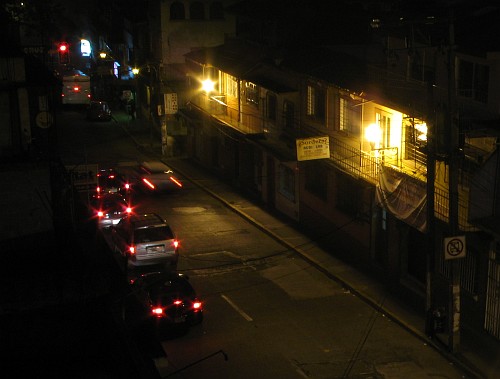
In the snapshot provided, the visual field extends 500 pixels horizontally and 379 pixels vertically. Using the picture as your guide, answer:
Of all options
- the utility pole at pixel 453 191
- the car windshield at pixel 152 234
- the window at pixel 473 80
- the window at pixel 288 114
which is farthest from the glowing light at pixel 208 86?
the utility pole at pixel 453 191

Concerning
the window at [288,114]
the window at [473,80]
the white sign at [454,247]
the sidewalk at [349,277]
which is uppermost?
the window at [473,80]

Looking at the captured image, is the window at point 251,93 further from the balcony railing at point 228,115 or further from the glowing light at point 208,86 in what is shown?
the glowing light at point 208,86

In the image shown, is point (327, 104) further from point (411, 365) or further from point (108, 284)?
point (108, 284)

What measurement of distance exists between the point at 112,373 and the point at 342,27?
102ft

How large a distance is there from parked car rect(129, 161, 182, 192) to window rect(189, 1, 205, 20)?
54.8 ft

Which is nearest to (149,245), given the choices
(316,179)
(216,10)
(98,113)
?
(316,179)

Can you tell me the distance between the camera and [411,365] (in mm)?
23578

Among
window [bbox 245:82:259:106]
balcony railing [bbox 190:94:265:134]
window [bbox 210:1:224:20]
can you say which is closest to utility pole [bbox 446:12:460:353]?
balcony railing [bbox 190:94:265:134]

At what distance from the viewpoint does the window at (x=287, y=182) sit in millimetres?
39250

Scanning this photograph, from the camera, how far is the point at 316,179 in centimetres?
3684

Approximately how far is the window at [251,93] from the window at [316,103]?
22.7ft

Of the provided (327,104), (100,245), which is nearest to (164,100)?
(327,104)

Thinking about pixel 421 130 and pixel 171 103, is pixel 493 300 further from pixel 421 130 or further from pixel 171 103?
pixel 171 103

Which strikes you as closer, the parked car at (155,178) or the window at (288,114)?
the window at (288,114)
